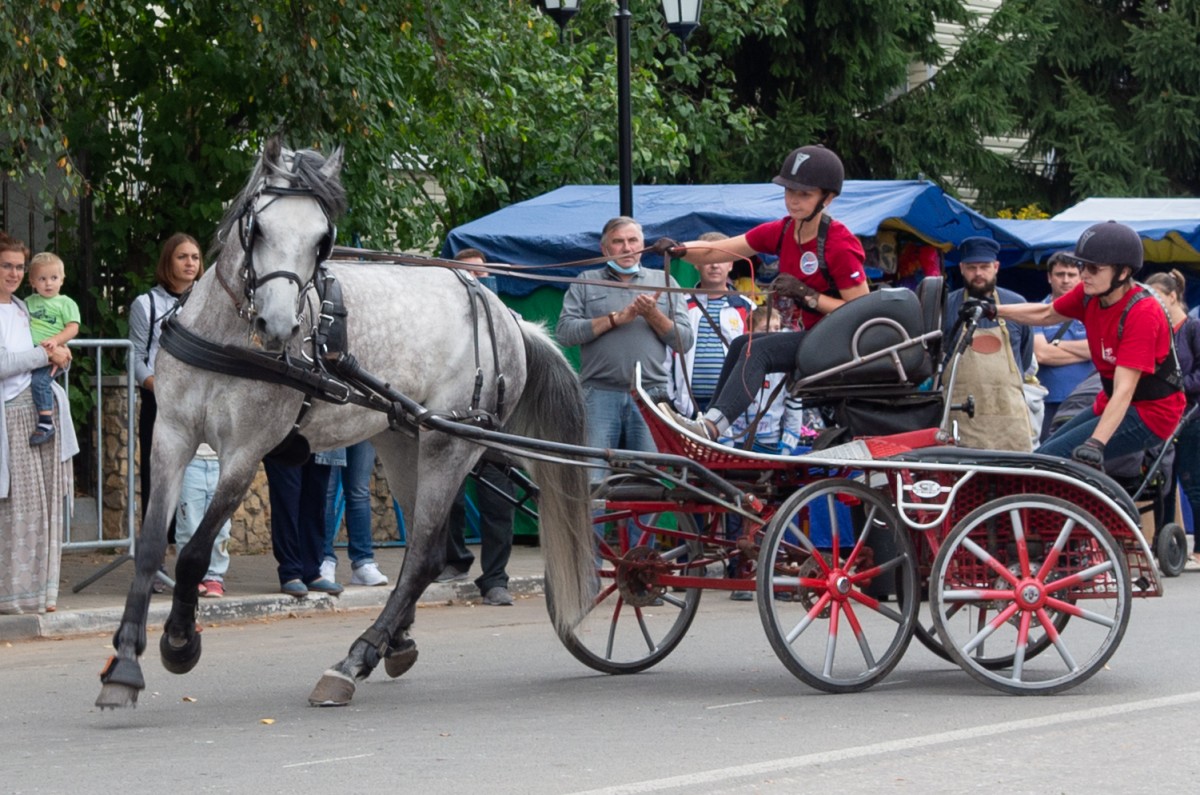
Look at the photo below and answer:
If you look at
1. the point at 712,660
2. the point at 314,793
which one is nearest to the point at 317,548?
the point at 712,660

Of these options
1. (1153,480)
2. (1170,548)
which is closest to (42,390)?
(1153,480)

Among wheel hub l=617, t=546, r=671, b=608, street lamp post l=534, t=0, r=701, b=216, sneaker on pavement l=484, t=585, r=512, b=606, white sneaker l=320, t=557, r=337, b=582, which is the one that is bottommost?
sneaker on pavement l=484, t=585, r=512, b=606

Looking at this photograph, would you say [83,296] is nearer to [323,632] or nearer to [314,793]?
[323,632]

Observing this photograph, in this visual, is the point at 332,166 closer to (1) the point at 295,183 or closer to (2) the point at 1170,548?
(1) the point at 295,183

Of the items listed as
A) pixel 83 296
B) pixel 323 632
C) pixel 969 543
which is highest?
pixel 83 296

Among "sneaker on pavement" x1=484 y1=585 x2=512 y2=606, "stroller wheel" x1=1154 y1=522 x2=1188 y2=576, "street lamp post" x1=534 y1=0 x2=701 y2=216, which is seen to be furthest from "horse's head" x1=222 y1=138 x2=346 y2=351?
"street lamp post" x1=534 y1=0 x2=701 y2=216

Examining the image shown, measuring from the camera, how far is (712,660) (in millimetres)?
8562

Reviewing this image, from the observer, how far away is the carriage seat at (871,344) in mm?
7406

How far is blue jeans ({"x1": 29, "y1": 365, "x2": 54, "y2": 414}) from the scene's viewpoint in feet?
33.0

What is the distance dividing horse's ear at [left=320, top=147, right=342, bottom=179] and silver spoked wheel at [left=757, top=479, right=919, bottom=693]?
2155mm

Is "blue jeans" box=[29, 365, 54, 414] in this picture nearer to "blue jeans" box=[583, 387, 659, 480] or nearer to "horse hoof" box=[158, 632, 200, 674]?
"blue jeans" box=[583, 387, 659, 480]

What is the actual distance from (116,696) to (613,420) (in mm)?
4624

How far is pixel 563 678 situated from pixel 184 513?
335 centimetres

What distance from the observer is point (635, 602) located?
26.1ft
